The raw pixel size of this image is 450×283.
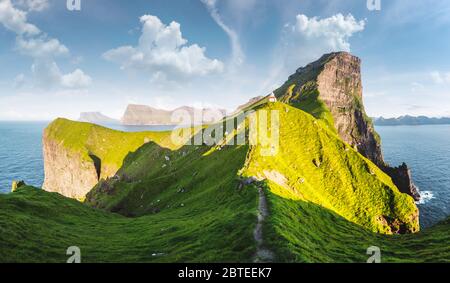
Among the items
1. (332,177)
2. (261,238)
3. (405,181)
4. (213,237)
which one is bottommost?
(405,181)

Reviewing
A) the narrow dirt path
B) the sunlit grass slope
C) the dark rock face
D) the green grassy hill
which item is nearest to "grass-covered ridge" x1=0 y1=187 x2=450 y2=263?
the green grassy hill

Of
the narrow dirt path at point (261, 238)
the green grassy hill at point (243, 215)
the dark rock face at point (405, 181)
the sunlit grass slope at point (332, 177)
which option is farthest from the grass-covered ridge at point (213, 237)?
the dark rock face at point (405, 181)

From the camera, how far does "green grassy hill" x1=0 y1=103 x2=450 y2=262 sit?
38.4 meters

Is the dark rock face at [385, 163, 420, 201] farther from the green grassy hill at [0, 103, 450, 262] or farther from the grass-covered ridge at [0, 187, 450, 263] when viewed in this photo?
the grass-covered ridge at [0, 187, 450, 263]

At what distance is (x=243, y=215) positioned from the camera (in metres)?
42.1

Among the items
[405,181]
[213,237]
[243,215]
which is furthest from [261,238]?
[405,181]

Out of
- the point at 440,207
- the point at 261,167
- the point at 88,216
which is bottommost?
the point at 440,207

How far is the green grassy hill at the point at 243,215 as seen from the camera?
38406 mm

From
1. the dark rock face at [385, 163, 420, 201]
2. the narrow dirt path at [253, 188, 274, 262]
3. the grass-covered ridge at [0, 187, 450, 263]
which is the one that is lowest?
the dark rock face at [385, 163, 420, 201]

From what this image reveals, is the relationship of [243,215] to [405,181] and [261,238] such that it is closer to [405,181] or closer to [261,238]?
[261,238]

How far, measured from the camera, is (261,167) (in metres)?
73.6
